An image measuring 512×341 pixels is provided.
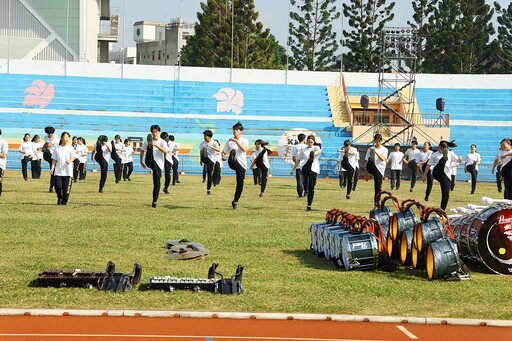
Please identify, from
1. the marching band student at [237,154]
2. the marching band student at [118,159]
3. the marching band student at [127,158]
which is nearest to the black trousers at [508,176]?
the marching band student at [237,154]

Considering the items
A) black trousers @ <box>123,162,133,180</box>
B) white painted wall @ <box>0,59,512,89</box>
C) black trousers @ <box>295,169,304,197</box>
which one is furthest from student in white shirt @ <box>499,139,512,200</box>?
white painted wall @ <box>0,59,512,89</box>

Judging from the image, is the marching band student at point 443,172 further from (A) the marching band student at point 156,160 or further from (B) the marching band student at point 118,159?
(B) the marching band student at point 118,159

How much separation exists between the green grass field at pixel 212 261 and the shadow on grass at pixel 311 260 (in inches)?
0.6

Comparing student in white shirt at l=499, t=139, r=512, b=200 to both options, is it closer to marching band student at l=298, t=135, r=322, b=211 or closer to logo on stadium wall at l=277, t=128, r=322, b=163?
marching band student at l=298, t=135, r=322, b=211

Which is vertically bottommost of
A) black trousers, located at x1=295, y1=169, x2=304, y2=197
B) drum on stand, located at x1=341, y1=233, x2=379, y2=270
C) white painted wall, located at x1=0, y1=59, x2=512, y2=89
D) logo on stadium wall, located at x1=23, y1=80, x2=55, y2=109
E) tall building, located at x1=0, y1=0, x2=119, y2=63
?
black trousers, located at x1=295, y1=169, x2=304, y2=197

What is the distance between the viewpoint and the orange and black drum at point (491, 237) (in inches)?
517

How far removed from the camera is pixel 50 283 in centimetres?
1169

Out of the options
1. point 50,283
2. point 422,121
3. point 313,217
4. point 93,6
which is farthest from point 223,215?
point 93,6

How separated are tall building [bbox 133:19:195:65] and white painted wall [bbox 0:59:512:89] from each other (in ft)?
237

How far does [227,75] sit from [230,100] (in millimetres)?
3077

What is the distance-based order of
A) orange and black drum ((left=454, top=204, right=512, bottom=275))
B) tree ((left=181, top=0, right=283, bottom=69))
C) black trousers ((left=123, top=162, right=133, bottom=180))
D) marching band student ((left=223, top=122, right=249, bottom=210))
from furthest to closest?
tree ((left=181, top=0, right=283, bottom=69))
black trousers ((left=123, top=162, right=133, bottom=180))
marching band student ((left=223, top=122, right=249, bottom=210))
orange and black drum ((left=454, top=204, right=512, bottom=275))

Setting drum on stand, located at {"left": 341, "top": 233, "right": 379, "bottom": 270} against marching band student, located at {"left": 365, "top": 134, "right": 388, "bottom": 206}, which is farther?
marching band student, located at {"left": 365, "top": 134, "right": 388, "bottom": 206}

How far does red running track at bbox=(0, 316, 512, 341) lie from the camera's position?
9430 millimetres

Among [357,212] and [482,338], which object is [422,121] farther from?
[482,338]
